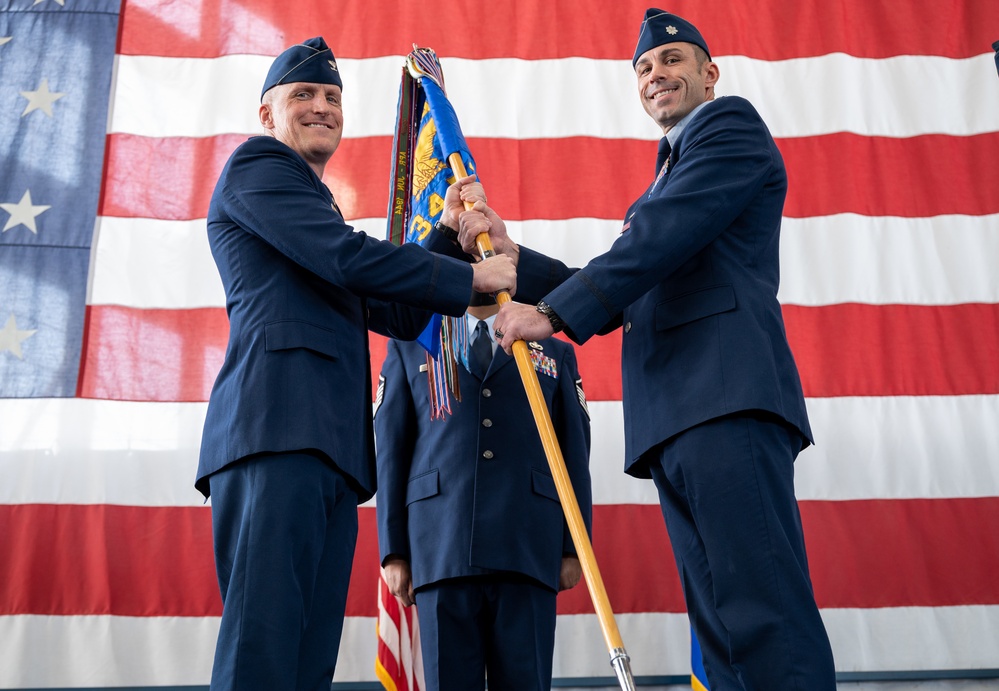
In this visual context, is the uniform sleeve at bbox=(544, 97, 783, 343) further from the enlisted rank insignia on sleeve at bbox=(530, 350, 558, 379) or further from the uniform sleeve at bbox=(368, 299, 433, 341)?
the enlisted rank insignia on sleeve at bbox=(530, 350, 558, 379)

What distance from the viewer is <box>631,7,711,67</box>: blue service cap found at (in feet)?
7.31

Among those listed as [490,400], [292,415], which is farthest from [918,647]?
[292,415]

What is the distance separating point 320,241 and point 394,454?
0.87 meters

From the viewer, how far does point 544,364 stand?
2596 millimetres

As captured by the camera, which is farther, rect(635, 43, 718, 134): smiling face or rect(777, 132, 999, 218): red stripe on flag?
rect(777, 132, 999, 218): red stripe on flag

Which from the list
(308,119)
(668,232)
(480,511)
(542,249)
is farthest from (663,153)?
(542,249)

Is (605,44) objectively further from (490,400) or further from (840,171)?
(490,400)

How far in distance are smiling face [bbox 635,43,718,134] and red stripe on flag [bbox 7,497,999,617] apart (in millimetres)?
1470

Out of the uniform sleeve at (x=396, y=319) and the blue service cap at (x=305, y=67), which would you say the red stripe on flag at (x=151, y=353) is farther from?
the blue service cap at (x=305, y=67)

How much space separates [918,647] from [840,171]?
1.73 m

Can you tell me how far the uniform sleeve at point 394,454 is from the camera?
8.01 feet

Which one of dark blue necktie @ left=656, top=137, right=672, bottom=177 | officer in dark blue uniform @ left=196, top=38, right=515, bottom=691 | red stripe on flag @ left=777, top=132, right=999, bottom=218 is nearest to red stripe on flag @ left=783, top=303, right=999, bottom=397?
red stripe on flag @ left=777, top=132, right=999, bottom=218

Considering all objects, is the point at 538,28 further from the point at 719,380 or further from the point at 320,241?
the point at 719,380

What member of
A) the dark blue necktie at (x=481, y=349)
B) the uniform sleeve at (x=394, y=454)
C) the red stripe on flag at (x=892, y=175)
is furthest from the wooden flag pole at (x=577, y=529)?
the red stripe on flag at (x=892, y=175)
